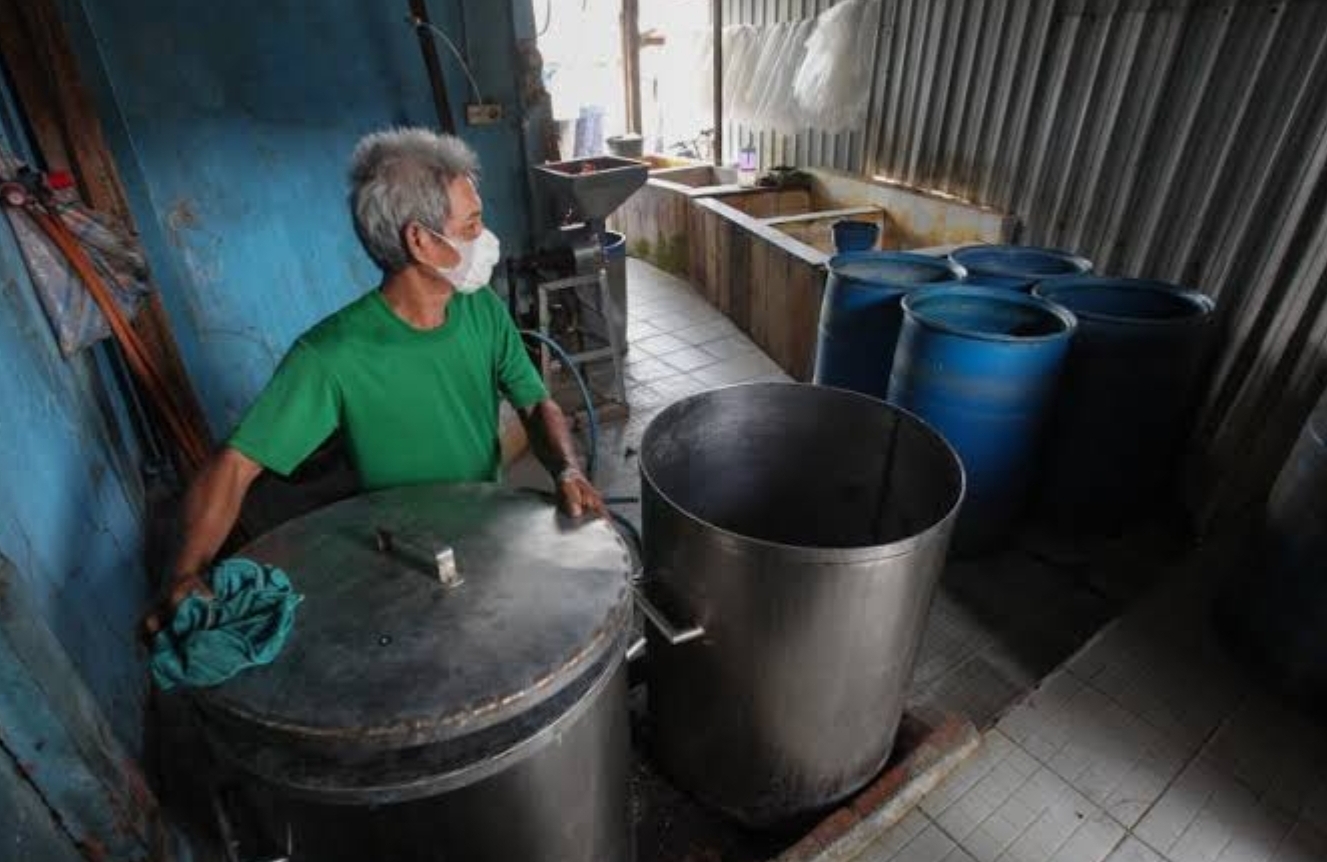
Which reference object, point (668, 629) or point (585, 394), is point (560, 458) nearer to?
point (668, 629)

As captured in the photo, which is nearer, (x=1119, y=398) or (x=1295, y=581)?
(x=1295, y=581)

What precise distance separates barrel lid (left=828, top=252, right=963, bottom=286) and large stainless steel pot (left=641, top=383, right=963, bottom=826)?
176 cm

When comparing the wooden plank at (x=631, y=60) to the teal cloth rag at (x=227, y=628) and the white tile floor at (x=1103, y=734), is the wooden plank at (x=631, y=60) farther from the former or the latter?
the teal cloth rag at (x=227, y=628)

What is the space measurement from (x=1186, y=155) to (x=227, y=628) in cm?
559

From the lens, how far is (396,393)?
2.03 metres

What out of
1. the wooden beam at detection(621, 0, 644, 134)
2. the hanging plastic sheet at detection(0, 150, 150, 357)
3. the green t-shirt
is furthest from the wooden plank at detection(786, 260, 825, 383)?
the wooden beam at detection(621, 0, 644, 134)

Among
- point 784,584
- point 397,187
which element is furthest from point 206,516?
point 784,584

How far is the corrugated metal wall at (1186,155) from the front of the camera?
143 inches

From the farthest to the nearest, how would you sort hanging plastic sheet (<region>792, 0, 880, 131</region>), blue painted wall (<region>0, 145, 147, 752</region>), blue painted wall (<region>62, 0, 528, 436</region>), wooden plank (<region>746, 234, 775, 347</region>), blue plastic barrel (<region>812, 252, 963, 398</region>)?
hanging plastic sheet (<region>792, 0, 880, 131</region>) → wooden plank (<region>746, 234, 775, 347</region>) → blue plastic barrel (<region>812, 252, 963, 398</region>) → blue painted wall (<region>62, 0, 528, 436</region>) → blue painted wall (<region>0, 145, 147, 752</region>)

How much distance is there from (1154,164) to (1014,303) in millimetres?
2093

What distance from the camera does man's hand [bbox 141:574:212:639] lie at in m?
1.37

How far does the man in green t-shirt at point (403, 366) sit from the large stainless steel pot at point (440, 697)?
0.23 metres

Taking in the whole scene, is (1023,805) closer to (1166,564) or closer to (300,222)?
(1166,564)

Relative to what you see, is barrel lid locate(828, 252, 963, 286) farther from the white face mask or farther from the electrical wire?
the electrical wire
